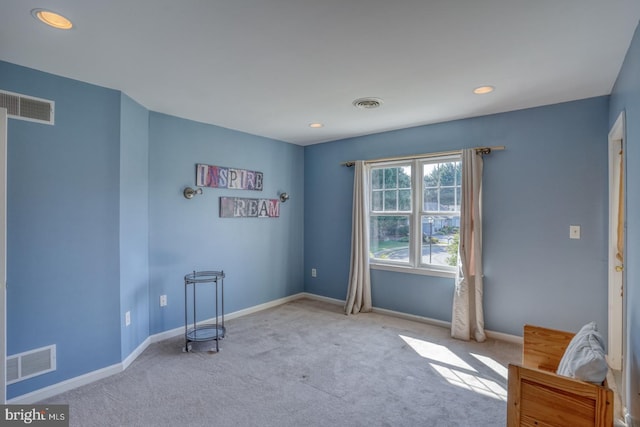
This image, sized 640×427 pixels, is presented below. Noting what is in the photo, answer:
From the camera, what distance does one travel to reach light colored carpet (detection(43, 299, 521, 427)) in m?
2.18

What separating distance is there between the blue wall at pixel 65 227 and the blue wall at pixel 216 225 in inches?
26.3

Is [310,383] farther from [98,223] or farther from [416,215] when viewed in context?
[416,215]

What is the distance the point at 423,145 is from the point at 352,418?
3.04 metres

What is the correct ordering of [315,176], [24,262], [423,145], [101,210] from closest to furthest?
[24,262] < [101,210] < [423,145] < [315,176]

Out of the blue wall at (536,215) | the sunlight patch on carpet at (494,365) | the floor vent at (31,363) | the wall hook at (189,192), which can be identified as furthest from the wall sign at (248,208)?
the sunlight patch on carpet at (494,365)

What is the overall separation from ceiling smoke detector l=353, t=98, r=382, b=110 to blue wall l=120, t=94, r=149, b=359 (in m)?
2.08

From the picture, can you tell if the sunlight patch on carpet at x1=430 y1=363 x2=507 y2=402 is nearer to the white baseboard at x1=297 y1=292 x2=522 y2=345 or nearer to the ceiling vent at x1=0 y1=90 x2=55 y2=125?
the white baseboard at x1=297 y1=292 x2=522 y2=345

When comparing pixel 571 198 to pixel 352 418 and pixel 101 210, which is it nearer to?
pixel 352 418

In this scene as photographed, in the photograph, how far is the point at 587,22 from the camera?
5.90 feet

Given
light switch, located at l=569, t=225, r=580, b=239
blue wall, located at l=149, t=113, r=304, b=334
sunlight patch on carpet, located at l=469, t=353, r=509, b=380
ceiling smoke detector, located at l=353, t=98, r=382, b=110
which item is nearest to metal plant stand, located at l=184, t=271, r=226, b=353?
blue wall, located at l=149, t=113, r=304, b=334

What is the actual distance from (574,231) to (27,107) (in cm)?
461

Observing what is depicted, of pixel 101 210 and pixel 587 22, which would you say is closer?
pixel 587 22

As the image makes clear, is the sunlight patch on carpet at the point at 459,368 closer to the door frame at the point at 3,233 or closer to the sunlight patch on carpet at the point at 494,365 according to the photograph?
the sunlight patch on carpet at the point at 494,365

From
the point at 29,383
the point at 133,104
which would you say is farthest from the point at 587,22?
the point at 29,383
